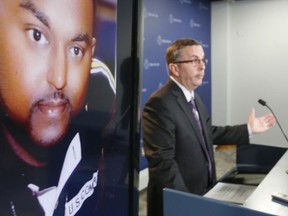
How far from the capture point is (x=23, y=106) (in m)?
0.51

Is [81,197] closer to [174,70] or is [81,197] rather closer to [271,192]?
[271,192]

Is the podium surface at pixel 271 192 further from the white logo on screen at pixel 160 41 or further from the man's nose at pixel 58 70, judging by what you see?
the white logo on screen at pixel 160 41

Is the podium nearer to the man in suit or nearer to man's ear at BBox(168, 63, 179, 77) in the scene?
the man in suit

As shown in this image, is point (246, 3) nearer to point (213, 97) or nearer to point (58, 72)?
point (213, 97)

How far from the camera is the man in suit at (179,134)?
1.81 m

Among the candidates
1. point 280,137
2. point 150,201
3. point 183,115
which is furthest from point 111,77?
point 280,137

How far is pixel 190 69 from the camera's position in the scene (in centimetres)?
200

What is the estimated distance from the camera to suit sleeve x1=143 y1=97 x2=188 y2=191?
69.5 inches

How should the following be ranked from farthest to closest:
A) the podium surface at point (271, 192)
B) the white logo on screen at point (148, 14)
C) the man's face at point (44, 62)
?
the white logo on screen at point (148, 14) → the podium surface at point (271, 192) → the man's face at point (44, 62)

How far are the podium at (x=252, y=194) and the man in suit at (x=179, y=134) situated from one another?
0.21 meters

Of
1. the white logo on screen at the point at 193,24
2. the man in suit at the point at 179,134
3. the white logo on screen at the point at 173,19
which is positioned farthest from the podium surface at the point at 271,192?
the white logo on screen at the point at 193,24

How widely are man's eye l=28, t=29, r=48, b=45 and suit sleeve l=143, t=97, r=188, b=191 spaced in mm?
1320

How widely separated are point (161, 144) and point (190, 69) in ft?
1.66

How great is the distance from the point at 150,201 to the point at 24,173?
154cm
